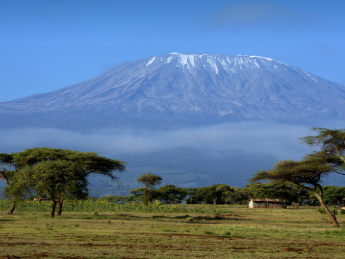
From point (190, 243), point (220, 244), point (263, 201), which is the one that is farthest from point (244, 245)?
point (263, 201)

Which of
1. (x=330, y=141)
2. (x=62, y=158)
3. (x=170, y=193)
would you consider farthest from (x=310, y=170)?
(x=170, y=193)

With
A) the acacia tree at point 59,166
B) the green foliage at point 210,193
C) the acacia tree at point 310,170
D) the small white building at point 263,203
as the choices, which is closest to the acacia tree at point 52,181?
the acacia tree at point 59,166

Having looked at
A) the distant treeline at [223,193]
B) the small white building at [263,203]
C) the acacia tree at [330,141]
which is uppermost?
the acacia tree at [330,141]

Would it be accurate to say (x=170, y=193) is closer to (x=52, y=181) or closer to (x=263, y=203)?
(x=263, y=203)

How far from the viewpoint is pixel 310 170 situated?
1314 inches

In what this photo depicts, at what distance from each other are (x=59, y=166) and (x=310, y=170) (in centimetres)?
2104

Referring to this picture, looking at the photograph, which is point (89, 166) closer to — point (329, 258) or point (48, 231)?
point (48, 231)

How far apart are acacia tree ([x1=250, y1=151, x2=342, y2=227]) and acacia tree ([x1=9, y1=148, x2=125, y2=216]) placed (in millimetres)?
17360

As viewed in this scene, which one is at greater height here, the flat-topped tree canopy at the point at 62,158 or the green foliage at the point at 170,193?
the flat-topped tree canopy at the point at 62,158

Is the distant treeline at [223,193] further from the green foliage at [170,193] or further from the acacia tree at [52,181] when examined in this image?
the acacia tree at [52,181]

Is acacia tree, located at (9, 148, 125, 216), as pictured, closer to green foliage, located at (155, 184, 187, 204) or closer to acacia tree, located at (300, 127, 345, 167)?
acacia tree, located at (300, 127, 345, 167)

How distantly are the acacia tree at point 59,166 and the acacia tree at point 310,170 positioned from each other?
683 inches

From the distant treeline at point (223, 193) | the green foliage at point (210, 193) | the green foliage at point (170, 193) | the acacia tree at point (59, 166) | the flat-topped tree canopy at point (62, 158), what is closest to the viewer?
the acacia tree at point (59, 166)

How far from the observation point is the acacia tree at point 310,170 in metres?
33.4
